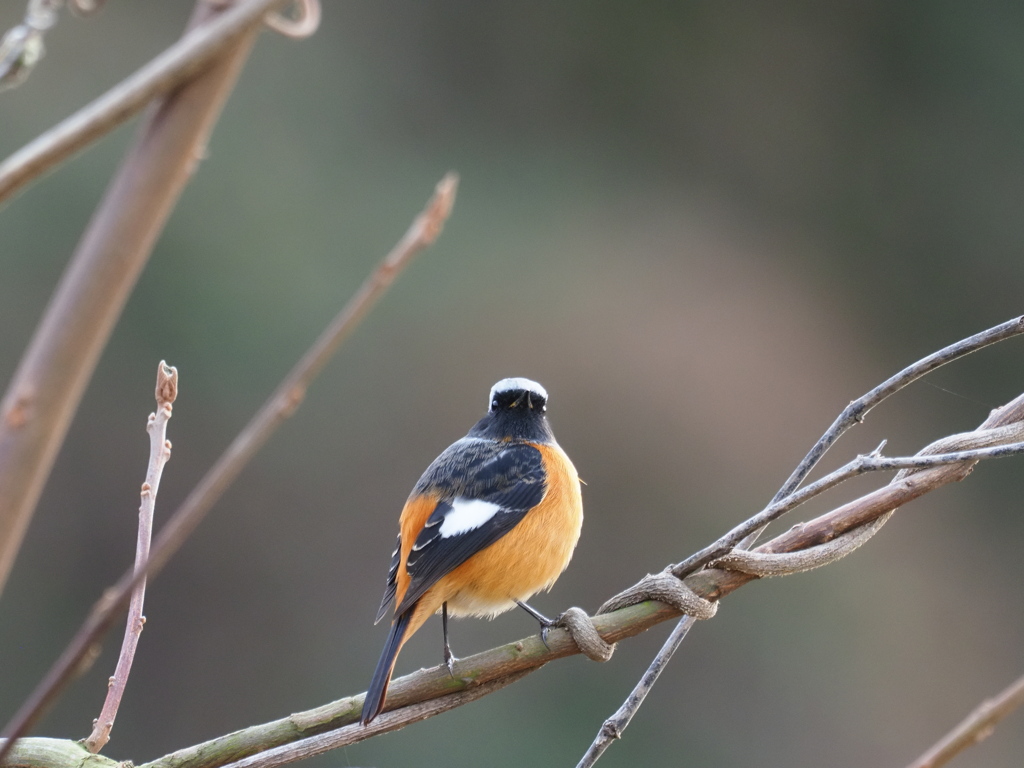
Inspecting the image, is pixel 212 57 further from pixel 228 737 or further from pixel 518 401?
pixel 518 401

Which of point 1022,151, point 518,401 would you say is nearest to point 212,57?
point 518,401

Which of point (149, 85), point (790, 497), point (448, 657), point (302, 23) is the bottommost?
point (448, 657)

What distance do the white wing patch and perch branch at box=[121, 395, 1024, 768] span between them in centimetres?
80

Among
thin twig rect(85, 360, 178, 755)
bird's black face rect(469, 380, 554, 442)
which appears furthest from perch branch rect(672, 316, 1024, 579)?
bird's black face rect(469, 380, 554, 442)

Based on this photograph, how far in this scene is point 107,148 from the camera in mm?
5875

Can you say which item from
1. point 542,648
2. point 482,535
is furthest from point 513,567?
point 542,648

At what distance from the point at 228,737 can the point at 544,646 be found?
459 millimetres

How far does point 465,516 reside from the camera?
2393 millimetres

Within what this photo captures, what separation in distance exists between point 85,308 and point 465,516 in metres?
1.89

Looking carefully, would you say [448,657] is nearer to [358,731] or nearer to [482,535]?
[482,535]

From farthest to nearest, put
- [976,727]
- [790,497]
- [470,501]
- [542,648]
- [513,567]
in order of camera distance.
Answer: [470,501], [513,567], [542,648], [790,497], [976,727]

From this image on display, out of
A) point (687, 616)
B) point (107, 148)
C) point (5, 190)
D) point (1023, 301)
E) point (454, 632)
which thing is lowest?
point (454, 632)

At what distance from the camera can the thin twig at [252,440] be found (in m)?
0.51

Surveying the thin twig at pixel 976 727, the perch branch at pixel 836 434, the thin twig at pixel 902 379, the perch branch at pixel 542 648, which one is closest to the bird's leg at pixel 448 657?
the perch branch at pixel 542 648
